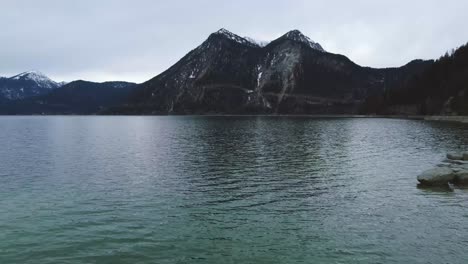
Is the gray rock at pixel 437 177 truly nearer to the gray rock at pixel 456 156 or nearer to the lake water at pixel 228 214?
the lake water at pixel 228 214

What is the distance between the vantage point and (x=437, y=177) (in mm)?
39094

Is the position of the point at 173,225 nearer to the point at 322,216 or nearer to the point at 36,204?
the point at 322,216

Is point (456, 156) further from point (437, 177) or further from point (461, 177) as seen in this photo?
point (437, 177)

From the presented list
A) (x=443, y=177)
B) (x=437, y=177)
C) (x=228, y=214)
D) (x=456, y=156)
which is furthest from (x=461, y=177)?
(x=228, y=214)

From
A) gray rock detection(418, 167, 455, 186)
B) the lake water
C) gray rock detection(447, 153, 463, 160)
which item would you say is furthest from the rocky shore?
gray rock detection(447, 153, 463, 160)

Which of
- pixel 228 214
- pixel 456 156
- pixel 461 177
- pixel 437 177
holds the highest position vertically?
pixel 456 156

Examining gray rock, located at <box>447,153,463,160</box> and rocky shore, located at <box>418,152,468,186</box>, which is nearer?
rocky shore, located at <box>418,152,468,186</box>

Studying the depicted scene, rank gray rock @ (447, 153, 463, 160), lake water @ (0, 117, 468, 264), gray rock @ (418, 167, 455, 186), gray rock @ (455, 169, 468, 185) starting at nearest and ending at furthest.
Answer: lake water @ (0, 117, 468, 264)
gray rock @ (418, 167, 455, 186)
gray rock @ (455, 169, 468, 185)
gray rock @ (447, 153, 463, 160)

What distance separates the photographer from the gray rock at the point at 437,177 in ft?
127

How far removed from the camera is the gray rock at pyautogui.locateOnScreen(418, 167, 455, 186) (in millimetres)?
38719

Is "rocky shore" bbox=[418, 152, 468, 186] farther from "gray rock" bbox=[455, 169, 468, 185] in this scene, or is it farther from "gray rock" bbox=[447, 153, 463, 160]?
"gray rock" bbox=[447, 153, 463, 160]

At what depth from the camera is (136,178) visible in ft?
145

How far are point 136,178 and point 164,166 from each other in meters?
10.1

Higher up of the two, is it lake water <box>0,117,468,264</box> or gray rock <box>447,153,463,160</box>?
gray rock <box>447,153,463,160</box>
